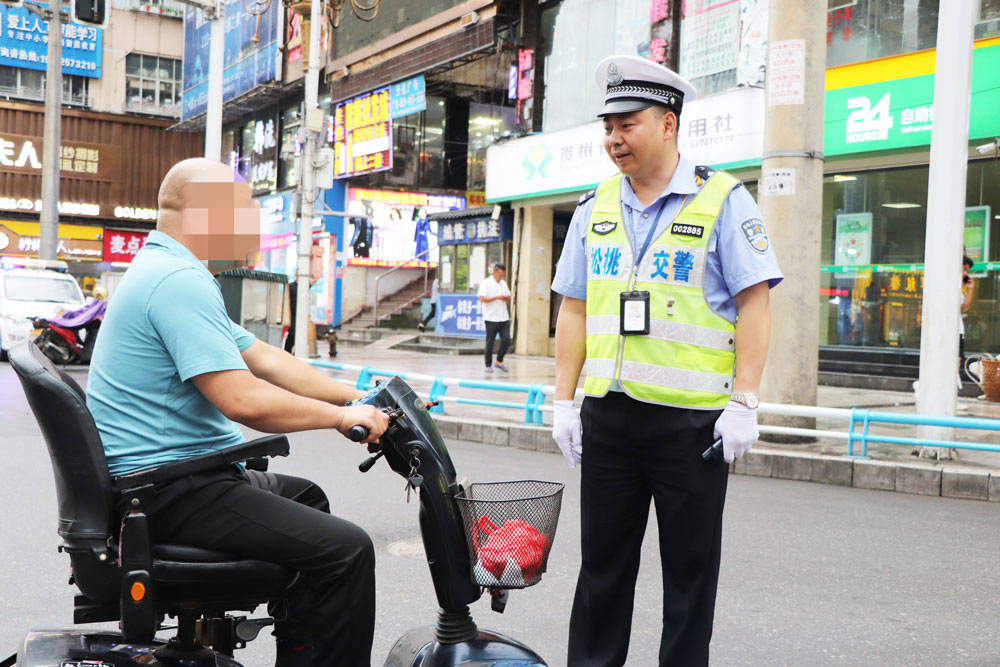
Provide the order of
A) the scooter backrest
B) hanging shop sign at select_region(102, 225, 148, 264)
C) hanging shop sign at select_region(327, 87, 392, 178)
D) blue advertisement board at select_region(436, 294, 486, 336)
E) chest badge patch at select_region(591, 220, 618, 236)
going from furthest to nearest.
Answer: hanging shop sign at select_region(102, 225, 148, 264) → hanging shop sign at select_region(327, 87, 392, 178) → blue advertisement board at select_region(436, 294, 486, 336) → chest badge patch at select_region(591, 220, 618, 236) → the scooter backrest

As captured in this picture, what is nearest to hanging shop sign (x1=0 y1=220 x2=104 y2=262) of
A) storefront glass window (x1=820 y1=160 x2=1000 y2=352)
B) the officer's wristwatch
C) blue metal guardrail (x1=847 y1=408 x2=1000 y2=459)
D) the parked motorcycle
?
the parked motorcycle

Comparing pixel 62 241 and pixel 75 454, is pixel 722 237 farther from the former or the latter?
pixel 62 241

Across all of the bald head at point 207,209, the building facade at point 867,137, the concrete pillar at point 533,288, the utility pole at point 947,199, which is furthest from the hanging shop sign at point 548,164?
the bald head at point 207,209

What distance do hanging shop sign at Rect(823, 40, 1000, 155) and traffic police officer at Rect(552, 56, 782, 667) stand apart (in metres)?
10.2

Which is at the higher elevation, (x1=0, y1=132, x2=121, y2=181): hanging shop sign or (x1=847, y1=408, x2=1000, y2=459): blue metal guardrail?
(x1=0, y1=132, x2=121, y2=181): hanging shop sign

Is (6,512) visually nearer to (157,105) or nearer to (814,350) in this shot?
(814,350)

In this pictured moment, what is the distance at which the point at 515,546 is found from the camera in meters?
2.22

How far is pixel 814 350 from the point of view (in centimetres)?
830

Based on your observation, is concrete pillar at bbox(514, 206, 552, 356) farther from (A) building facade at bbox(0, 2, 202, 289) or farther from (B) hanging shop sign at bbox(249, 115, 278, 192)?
(A) building facade at bbox(0, 2, 202, 289)

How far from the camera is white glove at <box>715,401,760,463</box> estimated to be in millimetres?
2561

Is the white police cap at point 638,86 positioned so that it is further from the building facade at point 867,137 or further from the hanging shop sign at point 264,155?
the hanging shop sign at point 264,155

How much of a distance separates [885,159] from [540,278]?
8.81 m

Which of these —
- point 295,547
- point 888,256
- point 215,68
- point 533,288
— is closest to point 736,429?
point 295,547

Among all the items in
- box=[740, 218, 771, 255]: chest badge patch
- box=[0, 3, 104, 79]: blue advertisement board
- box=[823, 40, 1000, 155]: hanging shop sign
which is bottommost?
box=[740, 218, 771, 255]: chest badge patch
